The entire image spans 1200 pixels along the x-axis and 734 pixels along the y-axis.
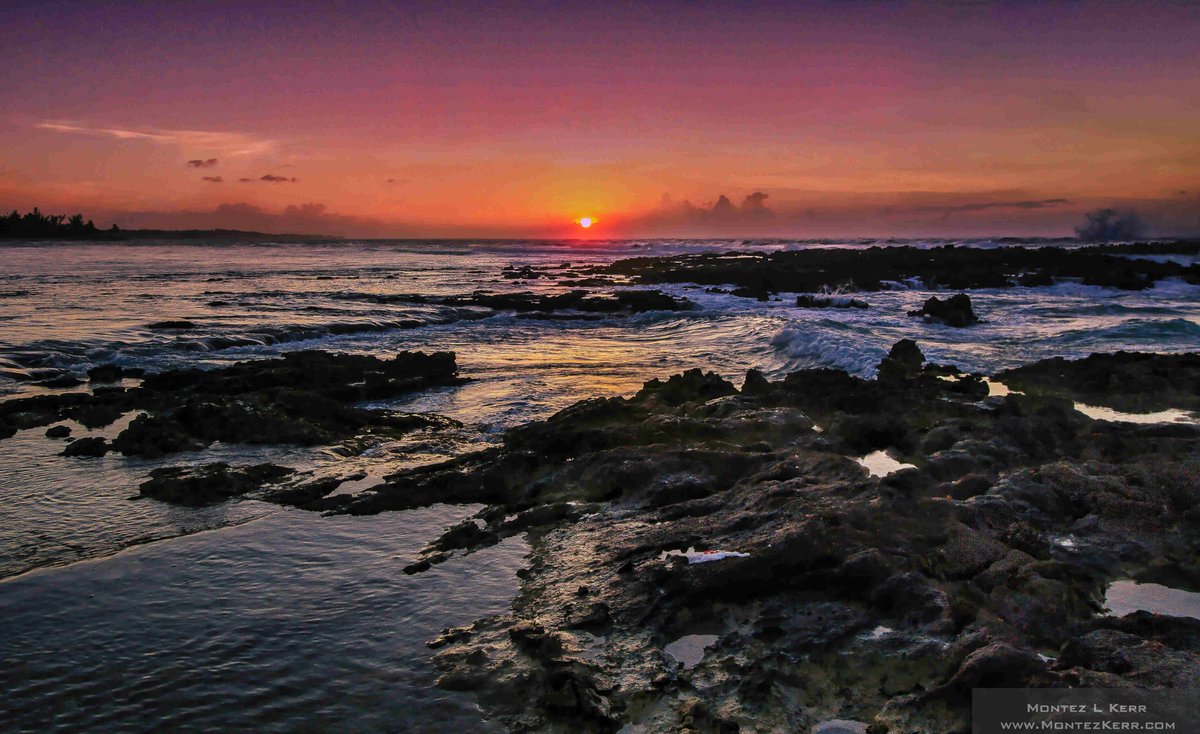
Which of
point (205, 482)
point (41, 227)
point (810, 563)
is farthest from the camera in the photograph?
point (41, 227)

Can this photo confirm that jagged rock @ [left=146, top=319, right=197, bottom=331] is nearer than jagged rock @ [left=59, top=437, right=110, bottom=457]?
No

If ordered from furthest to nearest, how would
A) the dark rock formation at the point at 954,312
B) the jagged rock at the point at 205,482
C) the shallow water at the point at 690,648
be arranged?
1. the dark rock formation at the point at 954,312
2. the jagged rock at the point at 205,482
3. the shallow water at the point at 690,648

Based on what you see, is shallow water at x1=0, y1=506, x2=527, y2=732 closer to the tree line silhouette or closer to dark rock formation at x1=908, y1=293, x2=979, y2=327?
dark rock formation at x1=908, y1=293, x2=979, y2=327

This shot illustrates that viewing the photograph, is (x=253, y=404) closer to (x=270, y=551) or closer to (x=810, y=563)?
(x=270, y=551)

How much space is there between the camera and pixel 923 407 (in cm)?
1073

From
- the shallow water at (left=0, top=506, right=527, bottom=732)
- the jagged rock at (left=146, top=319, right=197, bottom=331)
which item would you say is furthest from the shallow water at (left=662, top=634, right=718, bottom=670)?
the jagged rock at (left=146, top=319, right=197, bottom=331)

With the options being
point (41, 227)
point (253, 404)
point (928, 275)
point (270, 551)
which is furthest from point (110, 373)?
point (41, 227)

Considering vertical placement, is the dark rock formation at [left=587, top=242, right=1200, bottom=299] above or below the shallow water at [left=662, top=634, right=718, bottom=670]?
above

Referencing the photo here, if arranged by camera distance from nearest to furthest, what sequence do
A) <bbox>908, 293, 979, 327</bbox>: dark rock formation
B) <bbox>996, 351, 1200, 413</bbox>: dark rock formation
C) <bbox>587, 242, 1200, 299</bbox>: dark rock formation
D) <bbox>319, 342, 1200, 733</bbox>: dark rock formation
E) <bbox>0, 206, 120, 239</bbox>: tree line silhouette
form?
<bbox>319, 342, 1200, 733</bbox>: dark rock formation, <bbox>996, 351, 1200, 413</bbox>: dark rock formation, <bbox>908, 293, 979, 327</bbox>: dark rock formation, <bbox>587, 242, 1200, 299</bbox>: dark rock formation, <bbox>0, 206, 120, 239</bbox>: tree line silhouette

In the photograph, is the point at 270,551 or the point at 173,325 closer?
the point at 270,551

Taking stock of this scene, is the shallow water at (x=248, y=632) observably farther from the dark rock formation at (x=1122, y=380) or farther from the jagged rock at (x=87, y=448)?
the dark rock formation at (x=1122, y=380)

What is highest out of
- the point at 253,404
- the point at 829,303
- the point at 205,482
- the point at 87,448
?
the point at 829,303

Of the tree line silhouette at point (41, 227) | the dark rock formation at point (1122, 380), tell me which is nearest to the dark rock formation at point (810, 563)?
the dark rock formation at point (1122, 380)

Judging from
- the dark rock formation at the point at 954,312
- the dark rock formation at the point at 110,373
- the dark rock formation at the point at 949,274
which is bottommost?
the dark rock formation at the point at 110,373
